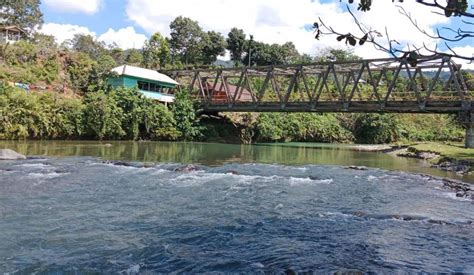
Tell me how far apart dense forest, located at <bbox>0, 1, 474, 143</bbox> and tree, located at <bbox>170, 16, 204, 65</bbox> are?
14cm

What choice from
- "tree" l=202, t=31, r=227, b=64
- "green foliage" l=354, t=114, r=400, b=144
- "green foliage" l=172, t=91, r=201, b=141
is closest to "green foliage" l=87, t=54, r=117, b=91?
"green foliage" l=172, t=91, r=201, b=141

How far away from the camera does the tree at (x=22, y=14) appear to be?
53.2m

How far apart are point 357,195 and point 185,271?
9323 mm

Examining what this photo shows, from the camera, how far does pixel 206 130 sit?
44156mm

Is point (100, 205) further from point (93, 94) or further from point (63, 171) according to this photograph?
point (93, 94)

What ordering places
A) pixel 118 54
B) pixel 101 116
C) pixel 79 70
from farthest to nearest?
pixel 118 54
pixel 79 70
pixel 101 116

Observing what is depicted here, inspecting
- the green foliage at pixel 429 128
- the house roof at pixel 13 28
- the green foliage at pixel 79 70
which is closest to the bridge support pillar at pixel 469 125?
the green foliage at pixel 429 128

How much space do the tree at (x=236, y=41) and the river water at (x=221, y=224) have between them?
53878 millimetres

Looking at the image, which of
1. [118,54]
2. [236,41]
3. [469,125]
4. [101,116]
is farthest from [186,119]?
[236,41]

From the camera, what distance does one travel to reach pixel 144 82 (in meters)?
43.5

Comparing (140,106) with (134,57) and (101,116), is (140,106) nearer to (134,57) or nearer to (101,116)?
(101,116)

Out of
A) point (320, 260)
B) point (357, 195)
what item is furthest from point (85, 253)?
point (357, 195)

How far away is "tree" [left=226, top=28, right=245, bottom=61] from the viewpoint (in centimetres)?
6944

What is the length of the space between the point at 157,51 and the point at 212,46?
858cm
